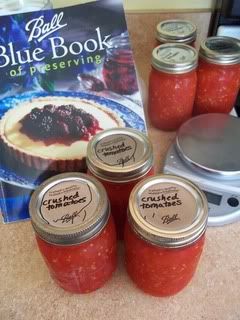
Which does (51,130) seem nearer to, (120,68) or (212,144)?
(120,68)

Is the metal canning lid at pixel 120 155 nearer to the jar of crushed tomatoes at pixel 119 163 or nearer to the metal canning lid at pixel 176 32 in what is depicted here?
the jar of crushed tomatoes at pixel 119 163

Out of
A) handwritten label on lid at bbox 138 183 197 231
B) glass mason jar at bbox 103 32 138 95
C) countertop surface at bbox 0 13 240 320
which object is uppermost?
glass mason jar at bbox 103 32 138 95

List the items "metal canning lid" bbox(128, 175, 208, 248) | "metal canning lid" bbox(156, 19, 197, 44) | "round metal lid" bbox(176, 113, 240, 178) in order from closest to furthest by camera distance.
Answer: "metal canning lid" bbox(128, 175, 208, 248) → "round metal lid" bbox(176, 113, 240, 178) → "metal canning lid" bbox(156, 19, 197, 44)

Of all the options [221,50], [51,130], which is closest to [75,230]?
[51,130]

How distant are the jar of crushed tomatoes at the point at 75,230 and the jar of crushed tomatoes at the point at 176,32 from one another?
1.35 feet

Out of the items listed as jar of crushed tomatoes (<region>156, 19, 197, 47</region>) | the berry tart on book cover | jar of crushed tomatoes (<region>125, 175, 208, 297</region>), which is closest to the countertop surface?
jar of crushed tomatoes (<region>125, 175, 208, 297</region>)

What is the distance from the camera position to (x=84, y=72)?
2.12 ft

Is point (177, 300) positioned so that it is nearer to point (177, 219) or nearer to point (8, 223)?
point (177, 219)

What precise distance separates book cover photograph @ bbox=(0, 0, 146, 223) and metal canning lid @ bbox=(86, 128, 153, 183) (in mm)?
97

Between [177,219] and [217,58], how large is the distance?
0.38 metres

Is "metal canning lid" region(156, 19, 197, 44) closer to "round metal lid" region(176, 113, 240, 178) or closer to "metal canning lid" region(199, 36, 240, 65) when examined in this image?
"metal canning lid" region(199, 36, 240, 65)

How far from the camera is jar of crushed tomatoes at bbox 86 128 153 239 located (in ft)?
1.57

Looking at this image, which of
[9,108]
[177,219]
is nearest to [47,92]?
[9,108]

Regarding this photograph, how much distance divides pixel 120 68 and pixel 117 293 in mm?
401
